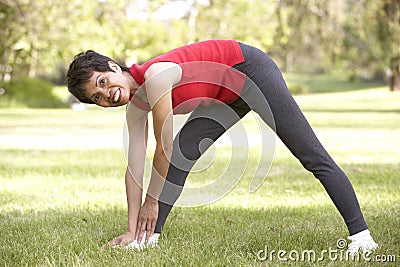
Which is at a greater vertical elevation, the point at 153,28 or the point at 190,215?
the point at 190,215

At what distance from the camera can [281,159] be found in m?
6.96

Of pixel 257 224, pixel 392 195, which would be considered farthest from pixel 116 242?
pixel 392 195

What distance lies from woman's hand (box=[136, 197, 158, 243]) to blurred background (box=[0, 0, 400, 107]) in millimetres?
13002

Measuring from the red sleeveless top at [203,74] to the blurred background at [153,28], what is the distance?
13.0 metres

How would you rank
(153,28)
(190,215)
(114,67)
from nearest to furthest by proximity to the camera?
1. (114,67)
2. (190,215)
3. (153,28)

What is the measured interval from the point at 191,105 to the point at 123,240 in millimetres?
738

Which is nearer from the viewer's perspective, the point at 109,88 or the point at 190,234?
the point at 109,88

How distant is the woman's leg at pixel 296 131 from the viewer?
112 inches

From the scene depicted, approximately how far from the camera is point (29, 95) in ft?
76.9

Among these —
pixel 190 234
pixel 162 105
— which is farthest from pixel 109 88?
pixel 190 234

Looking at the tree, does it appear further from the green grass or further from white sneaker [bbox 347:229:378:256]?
white sneaker [bbox 347:229:378:256]

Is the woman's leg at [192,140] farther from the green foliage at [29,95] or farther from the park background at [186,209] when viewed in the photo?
the green foliage at [29,95]

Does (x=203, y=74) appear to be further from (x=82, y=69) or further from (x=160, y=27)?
(x=160, y=27)

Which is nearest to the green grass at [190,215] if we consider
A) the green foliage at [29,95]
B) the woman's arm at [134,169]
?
the woman's arm at [134,169]
